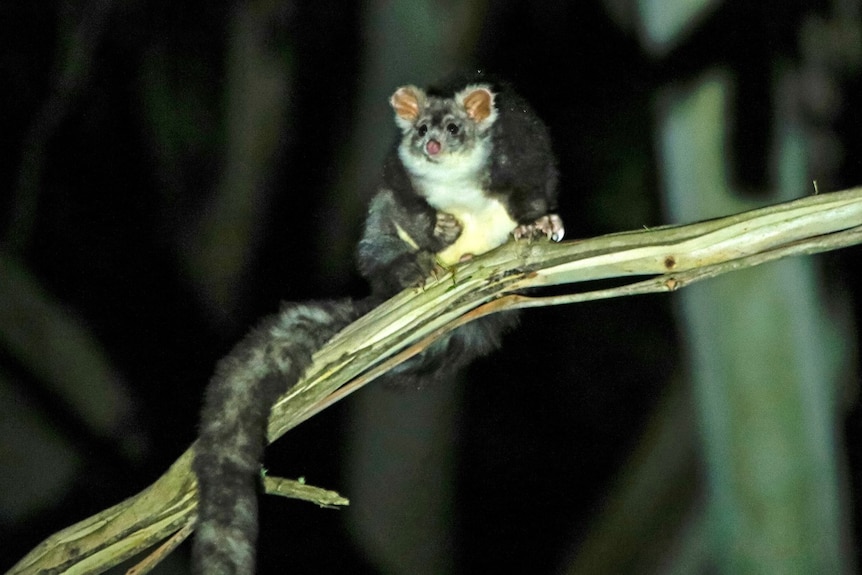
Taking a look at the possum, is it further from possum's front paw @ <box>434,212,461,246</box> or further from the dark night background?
the dark night background

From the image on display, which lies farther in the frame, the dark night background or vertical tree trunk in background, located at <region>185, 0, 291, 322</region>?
vertical tree trunk in background, located at <region>185, 0, 291, 322</region>

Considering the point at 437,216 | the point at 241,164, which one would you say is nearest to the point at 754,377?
the point at 437,216

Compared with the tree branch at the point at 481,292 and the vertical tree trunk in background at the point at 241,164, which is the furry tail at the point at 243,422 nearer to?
the tree branch at the point at 481,292

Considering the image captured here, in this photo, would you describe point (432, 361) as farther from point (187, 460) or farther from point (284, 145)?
point (284, 145)

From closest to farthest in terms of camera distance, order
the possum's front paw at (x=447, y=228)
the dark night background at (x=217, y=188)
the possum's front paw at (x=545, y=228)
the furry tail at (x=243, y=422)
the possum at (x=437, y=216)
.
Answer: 1. the furry tail at (x=243, y=422)
2. the possum at (x=437, y=216)
3. the possum's front paw at (x=545, y=228)
4. the possum's front paw at (x=447, y=228)
5. the dark night background at (x=217, y=188)

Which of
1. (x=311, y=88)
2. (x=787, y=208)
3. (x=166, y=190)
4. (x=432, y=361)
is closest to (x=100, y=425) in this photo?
(x=166, y=190)

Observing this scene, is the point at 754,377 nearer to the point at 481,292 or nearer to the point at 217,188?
the point at 481,292

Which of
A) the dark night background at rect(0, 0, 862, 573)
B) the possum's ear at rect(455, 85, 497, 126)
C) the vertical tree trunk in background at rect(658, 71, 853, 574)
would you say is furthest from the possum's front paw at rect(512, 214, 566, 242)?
the dark night background at rect(0, 0, 862, 573)

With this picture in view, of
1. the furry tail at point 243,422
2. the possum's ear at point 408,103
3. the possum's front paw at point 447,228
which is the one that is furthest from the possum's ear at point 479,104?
the furry tail at point 243,422
